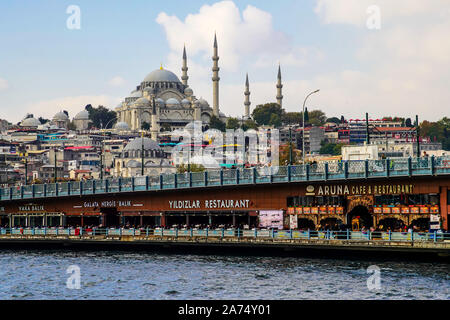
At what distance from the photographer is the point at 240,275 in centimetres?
5072

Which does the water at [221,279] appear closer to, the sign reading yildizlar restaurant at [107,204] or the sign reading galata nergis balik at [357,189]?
the sign reading galata nergis balik at [357,189]

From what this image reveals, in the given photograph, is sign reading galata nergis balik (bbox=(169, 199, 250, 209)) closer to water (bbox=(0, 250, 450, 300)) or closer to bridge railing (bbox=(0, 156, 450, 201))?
bridge railing (bbox=(0, 156, 450, 201))

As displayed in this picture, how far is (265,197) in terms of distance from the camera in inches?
2517

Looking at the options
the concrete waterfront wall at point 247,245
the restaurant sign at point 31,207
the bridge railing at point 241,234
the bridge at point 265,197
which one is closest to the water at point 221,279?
the concrete waterfront wall at point 247,245

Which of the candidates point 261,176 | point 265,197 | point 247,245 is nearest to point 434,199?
point 247,245

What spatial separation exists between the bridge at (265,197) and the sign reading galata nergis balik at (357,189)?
68mm

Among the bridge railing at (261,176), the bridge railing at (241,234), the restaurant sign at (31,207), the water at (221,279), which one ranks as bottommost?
the water at (221,279)

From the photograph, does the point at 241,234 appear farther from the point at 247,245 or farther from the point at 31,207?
the point at 31,207

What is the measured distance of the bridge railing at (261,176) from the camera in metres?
54.5

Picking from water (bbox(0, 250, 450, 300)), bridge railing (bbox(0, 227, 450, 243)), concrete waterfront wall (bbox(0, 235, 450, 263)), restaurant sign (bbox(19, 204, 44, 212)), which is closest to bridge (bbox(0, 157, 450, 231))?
restaurant sign (bbox(19, 204, 44, 212))

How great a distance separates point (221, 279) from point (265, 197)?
15.5 m

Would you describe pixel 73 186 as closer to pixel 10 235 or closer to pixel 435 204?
pixel 10 235
